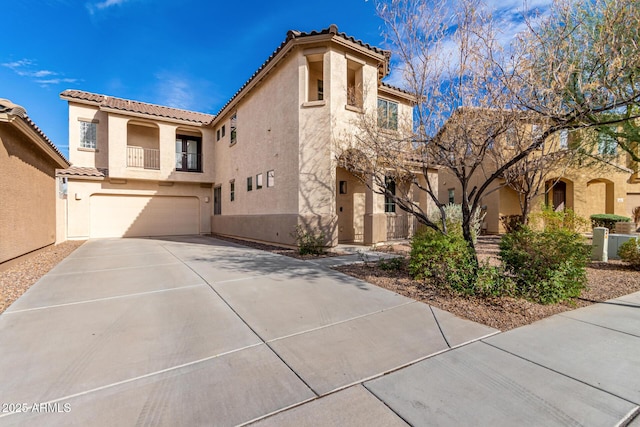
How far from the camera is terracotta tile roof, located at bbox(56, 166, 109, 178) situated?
14.4 metres

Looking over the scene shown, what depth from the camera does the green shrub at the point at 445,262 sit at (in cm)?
495

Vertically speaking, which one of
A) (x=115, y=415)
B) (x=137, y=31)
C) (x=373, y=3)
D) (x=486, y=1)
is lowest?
(x=115, y=415)

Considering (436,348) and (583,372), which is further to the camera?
(436,348)

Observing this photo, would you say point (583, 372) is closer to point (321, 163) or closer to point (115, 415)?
point (115, 415)

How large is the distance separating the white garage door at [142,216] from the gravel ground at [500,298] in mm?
14322

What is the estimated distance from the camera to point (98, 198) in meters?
15.7

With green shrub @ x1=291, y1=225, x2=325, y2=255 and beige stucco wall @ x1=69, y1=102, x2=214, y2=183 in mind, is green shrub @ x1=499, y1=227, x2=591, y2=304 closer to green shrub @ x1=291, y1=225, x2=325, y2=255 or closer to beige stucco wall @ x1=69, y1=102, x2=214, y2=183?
green shrub @ x1=291, y1=225, x2=325, y2=255

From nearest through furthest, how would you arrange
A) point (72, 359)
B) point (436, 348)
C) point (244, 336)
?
point (72, 359)
point (436, 348)
point (244, 336)

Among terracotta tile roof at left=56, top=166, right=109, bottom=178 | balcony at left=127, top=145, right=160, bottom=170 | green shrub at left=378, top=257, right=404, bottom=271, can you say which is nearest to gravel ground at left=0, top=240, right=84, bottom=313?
terracotta tile roof at left=56, top=166, right=109, bottom=178

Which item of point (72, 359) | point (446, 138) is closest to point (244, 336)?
point (72, 359)

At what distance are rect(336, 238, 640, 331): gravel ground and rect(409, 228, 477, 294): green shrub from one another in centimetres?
20

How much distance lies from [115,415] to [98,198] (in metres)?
17.4

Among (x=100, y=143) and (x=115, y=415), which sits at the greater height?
(x=100, y=143)

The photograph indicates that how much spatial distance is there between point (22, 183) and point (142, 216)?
9.24 meters
